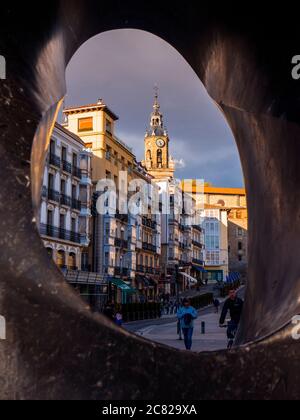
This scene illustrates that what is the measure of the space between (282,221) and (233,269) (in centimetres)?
10960

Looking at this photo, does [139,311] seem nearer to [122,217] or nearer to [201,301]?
[201,301]

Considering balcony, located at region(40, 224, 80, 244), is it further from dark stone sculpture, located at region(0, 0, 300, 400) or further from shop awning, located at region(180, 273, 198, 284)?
dark stone sculpture, located at region(0, 0, 300, 400)

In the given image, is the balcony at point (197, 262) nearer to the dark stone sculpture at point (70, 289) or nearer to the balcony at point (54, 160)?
the balcony at point (54, 160)

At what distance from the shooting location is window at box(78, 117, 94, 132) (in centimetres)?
5397

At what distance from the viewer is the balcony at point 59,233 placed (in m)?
41.8

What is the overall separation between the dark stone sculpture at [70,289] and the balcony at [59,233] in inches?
1491

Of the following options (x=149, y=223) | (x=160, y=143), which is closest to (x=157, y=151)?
(x=160, y=143)

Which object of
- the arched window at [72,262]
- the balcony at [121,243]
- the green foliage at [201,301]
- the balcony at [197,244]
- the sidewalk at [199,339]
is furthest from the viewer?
the balcony at [197,244]

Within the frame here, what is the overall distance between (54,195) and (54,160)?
2.83 m

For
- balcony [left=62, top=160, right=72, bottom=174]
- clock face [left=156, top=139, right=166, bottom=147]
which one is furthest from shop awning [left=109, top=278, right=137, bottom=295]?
clock face [left=156, top=139, right=166, bottom=147]

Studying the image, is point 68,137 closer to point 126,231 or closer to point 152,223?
point 126,231

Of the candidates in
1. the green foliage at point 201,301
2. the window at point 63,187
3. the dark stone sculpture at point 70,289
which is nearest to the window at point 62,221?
the window at point 63,187

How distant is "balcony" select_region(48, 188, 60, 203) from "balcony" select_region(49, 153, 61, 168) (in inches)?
81.9

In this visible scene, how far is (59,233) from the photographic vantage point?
44.3 m
